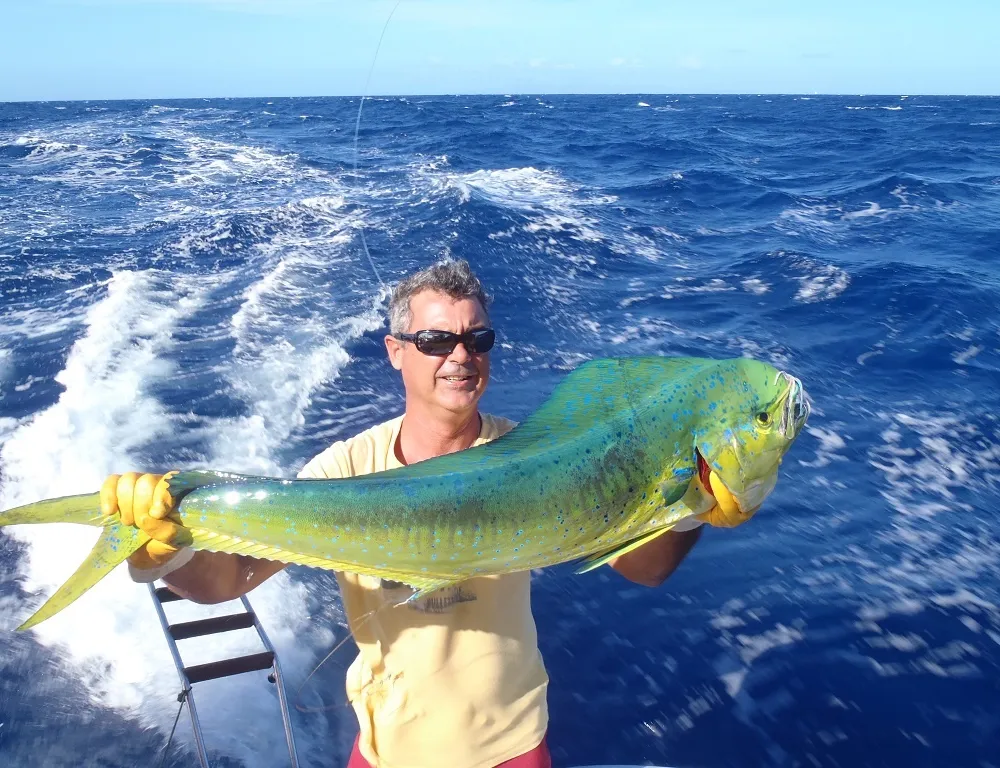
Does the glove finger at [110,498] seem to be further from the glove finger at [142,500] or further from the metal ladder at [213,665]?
the metal ladder at [213,665]

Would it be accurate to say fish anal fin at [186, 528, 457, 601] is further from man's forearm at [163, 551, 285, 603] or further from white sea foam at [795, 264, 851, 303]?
white sea foam at [795, 264, 851, 303]

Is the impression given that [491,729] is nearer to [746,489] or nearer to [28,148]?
[746,489]

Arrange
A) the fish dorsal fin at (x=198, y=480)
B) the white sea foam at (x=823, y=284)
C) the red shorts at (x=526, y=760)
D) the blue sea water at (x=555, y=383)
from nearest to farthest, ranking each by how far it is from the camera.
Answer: the fish dorsal fin at (x=198, y=480) < the red shorts at (x=526, y=760) < the blue sea water at (x=555, y=383) < the white sea foam at (x=823, y=284)

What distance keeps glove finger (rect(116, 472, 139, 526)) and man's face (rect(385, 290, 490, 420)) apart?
2.53 ft

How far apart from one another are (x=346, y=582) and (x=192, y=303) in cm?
793

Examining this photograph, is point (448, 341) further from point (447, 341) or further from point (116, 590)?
point (116, 590)

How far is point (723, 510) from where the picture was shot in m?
1.90

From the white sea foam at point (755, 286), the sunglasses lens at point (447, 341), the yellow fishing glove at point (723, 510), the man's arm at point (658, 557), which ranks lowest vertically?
the white sea foam at point (755, 286)

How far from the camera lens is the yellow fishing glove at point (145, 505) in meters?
1.68

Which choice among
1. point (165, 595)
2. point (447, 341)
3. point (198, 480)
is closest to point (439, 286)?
point (447, 341)

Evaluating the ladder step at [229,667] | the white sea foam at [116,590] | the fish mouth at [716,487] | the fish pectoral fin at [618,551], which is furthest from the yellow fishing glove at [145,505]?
the white sea foam at [116,590]

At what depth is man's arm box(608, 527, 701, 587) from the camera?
2113 mm

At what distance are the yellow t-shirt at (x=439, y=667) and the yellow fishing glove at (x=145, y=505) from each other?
1.53 feet

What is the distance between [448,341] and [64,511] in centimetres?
100
